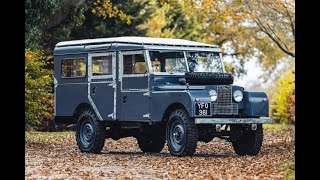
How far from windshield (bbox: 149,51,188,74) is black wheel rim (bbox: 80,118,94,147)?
2.27 metres

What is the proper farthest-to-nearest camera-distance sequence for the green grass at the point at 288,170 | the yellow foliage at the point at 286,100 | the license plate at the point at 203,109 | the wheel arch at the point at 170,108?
the yellow foliage at the point at 286,100
the wheel arch at the point at 170,108
the license plate at the point at 203,109
the green grass at the point at 288,170

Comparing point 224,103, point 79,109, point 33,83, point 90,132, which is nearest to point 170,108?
point 224,103

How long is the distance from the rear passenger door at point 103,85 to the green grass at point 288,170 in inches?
203

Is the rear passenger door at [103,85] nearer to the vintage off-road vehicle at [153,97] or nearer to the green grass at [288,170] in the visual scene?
the vintage off-road vehicle at [153,97]

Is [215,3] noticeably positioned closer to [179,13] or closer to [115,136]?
[115,136]

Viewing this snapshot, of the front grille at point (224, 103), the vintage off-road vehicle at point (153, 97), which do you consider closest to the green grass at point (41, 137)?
the vintage off-road vehicle at point (153, 97)

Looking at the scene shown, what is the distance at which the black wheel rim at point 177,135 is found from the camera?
731 inches

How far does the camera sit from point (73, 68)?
21859mm

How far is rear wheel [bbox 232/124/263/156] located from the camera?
19.4 m

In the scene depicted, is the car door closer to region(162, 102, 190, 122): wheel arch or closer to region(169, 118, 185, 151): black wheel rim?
region(162, 102, 190, 122): wheel arch

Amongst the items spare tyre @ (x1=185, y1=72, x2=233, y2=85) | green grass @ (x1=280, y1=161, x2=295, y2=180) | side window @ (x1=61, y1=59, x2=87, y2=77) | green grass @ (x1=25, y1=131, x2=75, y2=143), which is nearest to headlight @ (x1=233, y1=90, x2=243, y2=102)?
spare tyre @ (x1=185, y1=72, x2=233, y2=85)
